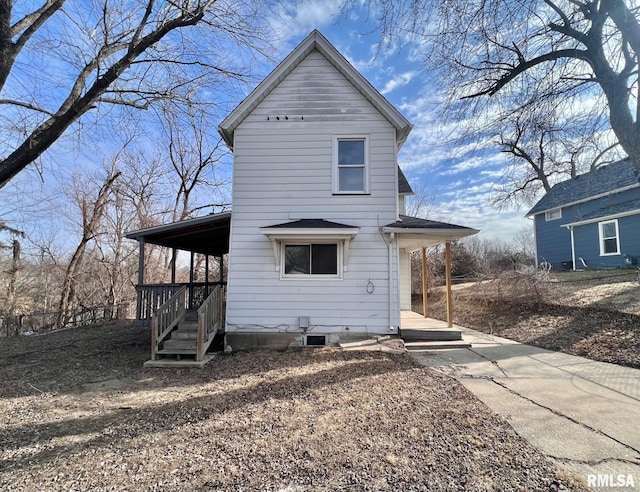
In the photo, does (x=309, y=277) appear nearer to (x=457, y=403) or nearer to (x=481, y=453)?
(x=457, y=403)

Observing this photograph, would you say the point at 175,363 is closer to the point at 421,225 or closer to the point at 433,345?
the point at 433,345

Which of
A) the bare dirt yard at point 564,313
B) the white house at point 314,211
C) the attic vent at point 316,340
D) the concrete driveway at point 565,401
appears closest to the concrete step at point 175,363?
the white house at point 314,211

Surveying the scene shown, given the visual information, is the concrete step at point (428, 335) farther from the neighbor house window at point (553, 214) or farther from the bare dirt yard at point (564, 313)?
the neighbor house window at point (553, 214)

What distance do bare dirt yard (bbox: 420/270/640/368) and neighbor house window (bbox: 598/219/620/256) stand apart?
4.69 m

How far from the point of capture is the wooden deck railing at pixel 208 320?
6.72m

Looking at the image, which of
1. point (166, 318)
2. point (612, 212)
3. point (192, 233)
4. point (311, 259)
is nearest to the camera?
point (166, 318)

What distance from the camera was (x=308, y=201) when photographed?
800 centimetres

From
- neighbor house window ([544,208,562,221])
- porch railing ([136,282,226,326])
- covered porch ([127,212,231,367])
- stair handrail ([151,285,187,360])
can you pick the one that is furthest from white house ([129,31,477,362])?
neighbor house window ([544,208,562,221])

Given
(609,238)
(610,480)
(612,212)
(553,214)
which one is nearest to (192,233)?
(610,480)

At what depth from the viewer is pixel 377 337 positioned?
7566mm

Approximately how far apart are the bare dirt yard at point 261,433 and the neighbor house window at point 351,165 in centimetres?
428

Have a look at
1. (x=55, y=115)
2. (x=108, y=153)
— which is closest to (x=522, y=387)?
(x=55, y=115)

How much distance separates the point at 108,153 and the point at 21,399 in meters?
14.2

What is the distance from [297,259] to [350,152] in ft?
10.2
